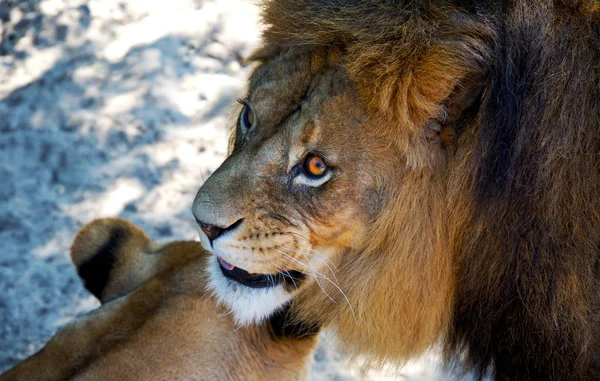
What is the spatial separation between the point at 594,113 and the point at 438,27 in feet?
1.33

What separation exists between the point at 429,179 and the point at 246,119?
51 cm

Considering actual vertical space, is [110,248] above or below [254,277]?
below

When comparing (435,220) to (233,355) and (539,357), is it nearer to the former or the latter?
(539,357)

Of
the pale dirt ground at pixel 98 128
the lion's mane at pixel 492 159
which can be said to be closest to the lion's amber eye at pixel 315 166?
the lion's mane at pixel 492 159

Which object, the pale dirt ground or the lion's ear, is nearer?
the lion's ear

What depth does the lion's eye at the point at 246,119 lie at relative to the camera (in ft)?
7.12

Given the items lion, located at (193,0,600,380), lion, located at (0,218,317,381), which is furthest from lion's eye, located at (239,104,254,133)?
lion, located at (0,218,317,381)

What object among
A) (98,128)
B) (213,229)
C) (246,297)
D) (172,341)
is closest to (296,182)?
(213,229)

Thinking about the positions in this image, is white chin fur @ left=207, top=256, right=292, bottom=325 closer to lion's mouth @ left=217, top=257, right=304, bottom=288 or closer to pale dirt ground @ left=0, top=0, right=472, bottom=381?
lion's mouth @ left=217, top=257, right=304, bottom=288

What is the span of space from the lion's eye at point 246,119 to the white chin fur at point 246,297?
36 centimetres

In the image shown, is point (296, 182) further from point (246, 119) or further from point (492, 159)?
point (492, 159)

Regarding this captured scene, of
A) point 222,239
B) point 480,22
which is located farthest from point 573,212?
point 222,239

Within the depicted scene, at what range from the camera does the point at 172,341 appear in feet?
7.53

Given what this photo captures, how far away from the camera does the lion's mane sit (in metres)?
1.86
